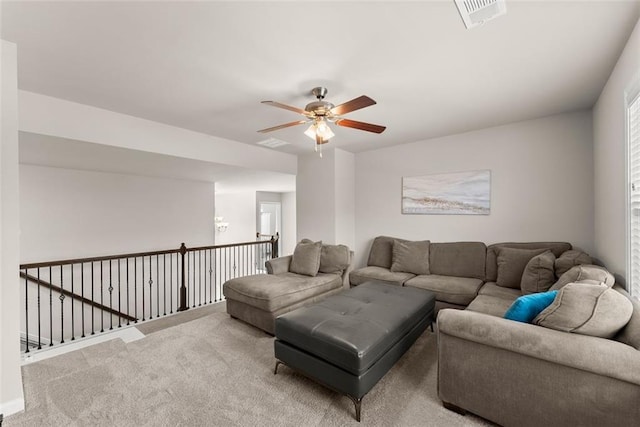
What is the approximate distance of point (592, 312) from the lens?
1.42m

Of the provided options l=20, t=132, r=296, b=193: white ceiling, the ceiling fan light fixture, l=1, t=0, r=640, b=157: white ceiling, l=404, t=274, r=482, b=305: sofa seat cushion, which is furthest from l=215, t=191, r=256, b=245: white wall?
the ceiling fan light fixture

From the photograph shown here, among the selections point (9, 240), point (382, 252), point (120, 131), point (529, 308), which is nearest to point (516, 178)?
point (382, 252)

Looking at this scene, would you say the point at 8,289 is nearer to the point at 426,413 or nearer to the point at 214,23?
the point at 214,23

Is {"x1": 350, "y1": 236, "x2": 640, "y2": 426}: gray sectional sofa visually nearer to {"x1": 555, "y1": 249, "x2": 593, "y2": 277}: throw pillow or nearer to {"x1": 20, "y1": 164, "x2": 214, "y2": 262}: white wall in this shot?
{"x1": 555, "y1": 249, "x2": 593, "y2": 277}: throw pillow

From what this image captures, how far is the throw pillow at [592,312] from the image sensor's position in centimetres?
142

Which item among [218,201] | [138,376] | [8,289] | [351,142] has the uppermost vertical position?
[351,142]

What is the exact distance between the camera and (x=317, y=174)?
15.4ft

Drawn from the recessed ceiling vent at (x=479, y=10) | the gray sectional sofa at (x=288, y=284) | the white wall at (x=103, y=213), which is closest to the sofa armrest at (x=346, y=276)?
the gray sectional sofa at (x=288, y=284)

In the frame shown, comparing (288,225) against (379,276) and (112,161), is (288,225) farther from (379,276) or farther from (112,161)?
(112,161)

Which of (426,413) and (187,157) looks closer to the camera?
(426,413)

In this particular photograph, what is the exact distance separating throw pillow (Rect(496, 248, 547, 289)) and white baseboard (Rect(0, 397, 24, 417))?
4252 mm

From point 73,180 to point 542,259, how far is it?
627 centimetres

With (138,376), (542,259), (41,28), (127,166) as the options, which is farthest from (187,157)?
(542,259)

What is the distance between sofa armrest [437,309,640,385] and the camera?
129 centimetres
